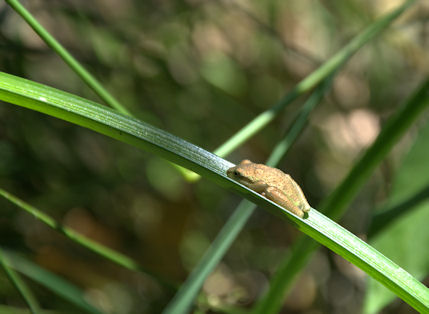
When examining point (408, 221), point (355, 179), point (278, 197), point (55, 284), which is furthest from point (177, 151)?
point (408, 221)

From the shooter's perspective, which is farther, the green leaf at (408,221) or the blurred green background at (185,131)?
the blurred green background at (185,131)

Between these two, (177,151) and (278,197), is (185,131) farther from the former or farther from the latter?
(177,151)

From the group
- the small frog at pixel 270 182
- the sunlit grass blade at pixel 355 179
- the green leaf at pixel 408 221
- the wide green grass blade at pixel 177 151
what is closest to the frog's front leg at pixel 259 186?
the small frog at pixel 270 182

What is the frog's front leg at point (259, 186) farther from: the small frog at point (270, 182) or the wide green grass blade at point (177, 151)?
the wide green grass blade at point (177, 151)

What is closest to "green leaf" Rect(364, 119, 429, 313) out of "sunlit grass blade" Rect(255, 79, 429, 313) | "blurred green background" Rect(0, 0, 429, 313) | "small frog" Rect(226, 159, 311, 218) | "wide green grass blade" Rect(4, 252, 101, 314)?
"sunlit grass blade" Rect(255, 79, 429, 313)

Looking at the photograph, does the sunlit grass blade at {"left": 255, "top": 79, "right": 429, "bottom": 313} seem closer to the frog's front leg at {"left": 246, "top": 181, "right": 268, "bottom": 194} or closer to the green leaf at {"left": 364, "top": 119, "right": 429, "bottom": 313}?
the frog's front leg at {"left": 246, "top": 181, "right": 268, "bottom": 194}

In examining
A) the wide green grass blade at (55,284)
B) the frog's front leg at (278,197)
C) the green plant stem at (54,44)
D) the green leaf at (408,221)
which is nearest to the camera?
the green plant stem at (54,44)

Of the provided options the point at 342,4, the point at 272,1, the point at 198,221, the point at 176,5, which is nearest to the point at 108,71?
the point at 176,5
